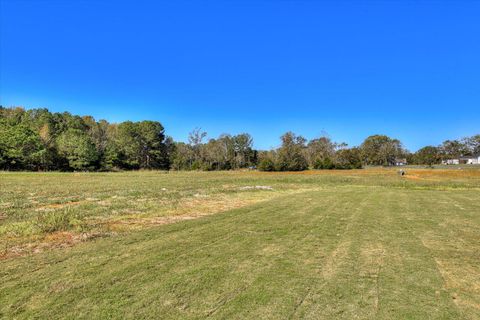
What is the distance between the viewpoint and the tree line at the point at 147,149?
208 feet

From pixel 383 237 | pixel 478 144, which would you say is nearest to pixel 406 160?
pixel 478 144

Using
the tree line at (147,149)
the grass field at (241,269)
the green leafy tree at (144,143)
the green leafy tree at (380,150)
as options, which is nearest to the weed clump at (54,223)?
the grass field at (241,269)

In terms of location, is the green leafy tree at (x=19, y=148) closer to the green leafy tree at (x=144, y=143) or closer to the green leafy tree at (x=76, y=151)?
the green leafy tree at (x=76, y=151)

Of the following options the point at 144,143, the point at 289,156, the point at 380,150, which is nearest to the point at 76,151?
the point at 144,143

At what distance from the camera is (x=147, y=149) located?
92688mm

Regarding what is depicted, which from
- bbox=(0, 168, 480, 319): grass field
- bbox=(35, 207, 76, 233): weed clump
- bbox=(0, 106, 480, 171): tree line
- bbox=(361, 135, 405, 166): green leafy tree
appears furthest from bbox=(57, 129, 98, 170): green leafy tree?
bbox=(361, 135, 405, 166): green leafy tree

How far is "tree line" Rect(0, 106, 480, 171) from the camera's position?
208ft

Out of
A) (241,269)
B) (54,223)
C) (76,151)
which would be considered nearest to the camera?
(241,269)

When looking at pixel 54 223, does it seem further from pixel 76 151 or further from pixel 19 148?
pixel 76 151

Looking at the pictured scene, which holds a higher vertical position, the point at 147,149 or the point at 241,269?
the point at 147,149

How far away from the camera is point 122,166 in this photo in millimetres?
81438

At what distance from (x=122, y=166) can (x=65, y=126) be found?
22122 mm

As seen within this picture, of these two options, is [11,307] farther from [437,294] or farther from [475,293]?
[475,293]

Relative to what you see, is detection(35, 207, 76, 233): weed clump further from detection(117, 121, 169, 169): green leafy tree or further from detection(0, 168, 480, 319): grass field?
detection(117, 121, 169, 169): green leafy tree
